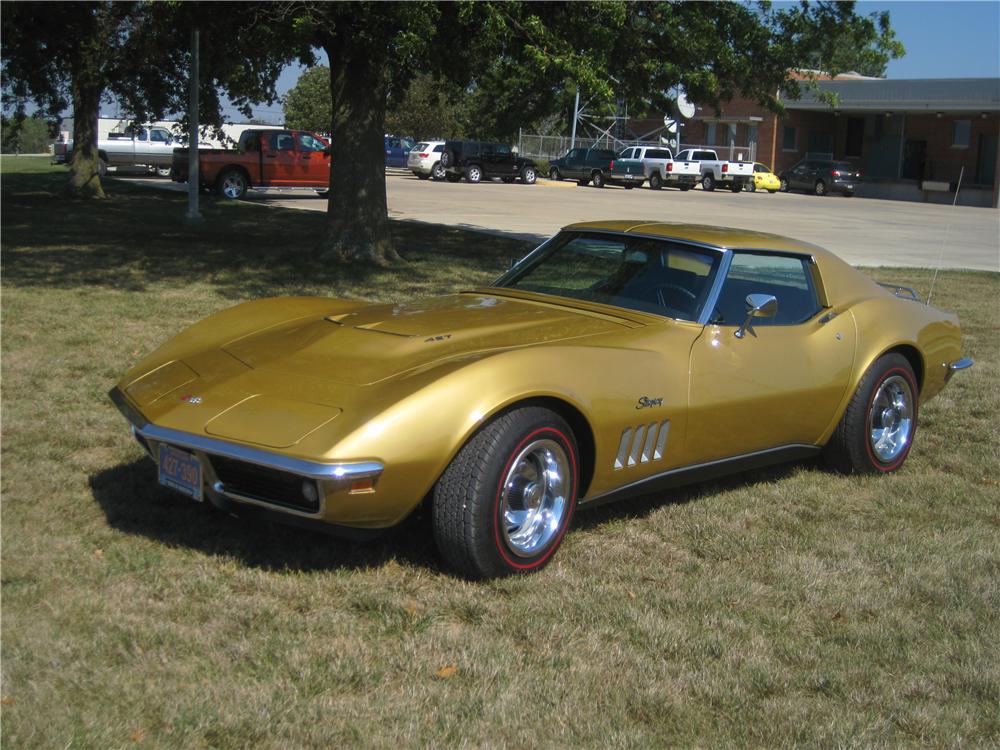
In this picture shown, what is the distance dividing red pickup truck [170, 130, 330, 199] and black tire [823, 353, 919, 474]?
22.0 metres

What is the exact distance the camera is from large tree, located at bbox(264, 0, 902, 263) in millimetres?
11359

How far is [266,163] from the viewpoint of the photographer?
26891 mm

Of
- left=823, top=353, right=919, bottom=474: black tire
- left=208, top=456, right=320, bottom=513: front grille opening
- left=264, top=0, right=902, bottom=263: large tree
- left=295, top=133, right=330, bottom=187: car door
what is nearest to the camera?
left=208, top=456, right=320, bottom=513: front grille opening

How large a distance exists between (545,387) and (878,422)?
2.57 m

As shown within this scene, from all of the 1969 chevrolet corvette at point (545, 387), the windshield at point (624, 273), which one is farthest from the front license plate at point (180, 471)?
the windshield at point (624, 273)

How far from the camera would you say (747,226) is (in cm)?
2514

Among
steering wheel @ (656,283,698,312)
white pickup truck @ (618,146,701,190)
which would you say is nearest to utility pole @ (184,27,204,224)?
steering wheel @ (656,283,698,312)

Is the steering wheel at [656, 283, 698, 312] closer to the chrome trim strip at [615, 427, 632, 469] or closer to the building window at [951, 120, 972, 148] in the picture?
the chrome trim strip at [615, 427, 632, 469]

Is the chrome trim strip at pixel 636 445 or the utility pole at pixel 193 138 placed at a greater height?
the utility pole at pixel 193 138

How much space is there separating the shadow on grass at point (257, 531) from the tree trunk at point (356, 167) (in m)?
8.31

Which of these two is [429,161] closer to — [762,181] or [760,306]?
[762,181]

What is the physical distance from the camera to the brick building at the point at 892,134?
145ft

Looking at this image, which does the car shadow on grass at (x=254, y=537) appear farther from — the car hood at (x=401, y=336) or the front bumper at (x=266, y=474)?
the car hood at (x=401, y=336)

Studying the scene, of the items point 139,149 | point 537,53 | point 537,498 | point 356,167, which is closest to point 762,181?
point 139,149
